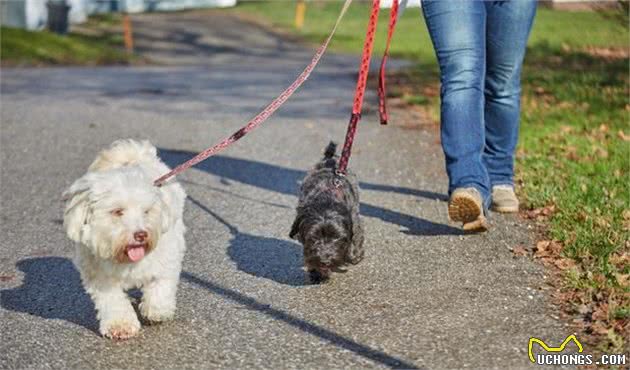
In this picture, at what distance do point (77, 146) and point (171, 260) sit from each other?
19.3ft

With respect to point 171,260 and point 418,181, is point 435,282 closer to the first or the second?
point 171,260

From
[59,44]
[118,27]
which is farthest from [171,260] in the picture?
[118,27]

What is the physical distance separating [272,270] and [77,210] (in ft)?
5.44

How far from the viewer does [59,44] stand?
25078 millimetres

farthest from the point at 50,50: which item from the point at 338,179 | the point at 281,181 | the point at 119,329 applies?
the point at 119,329

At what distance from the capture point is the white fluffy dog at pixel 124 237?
4.38 m

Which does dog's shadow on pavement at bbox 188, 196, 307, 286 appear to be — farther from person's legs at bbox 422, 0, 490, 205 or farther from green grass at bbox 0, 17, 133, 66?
green grass at bbox 0, 17, 133, 66

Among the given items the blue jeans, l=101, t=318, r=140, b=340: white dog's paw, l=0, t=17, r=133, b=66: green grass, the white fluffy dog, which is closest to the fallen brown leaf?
the blue jeans

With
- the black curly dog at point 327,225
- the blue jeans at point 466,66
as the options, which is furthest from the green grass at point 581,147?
the black curly dog at point 327,225

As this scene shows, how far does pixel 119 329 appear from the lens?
4602mm

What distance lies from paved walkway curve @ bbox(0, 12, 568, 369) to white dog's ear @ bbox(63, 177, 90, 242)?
0.55 meters

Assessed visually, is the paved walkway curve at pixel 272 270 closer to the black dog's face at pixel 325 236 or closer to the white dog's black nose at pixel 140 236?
the black dog's face at pixel 325 236

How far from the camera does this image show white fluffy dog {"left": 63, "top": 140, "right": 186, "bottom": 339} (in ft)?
14.4

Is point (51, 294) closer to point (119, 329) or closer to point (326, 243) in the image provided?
point (119, 329)
